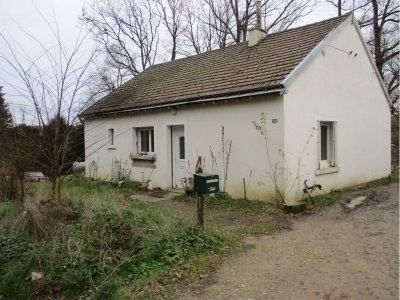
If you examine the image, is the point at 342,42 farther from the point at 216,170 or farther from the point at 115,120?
the point at 115,120

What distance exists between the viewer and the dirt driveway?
395cm

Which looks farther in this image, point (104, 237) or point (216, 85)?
point (216, 85)

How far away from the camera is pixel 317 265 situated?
472 centimetres

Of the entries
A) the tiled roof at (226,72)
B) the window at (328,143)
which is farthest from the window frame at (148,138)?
the window at (328,143)

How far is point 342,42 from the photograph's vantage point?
34.9ft

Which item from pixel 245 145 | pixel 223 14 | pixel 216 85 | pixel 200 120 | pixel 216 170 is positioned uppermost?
pixel 223 14

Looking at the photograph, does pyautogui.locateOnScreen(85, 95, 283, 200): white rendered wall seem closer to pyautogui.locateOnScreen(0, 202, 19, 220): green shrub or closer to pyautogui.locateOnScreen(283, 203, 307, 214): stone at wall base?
pyautogui.locateOnScreen(283, 203, 307, 214): stone at wall base

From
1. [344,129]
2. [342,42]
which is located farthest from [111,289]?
[342,42]

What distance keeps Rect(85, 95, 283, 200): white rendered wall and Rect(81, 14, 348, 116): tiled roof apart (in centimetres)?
50

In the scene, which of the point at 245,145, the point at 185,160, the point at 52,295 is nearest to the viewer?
the point at 52,295

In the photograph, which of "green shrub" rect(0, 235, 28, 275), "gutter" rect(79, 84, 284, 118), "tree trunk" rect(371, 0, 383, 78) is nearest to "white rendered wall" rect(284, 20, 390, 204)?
"gutter" rect(79, 84, 284, 118)

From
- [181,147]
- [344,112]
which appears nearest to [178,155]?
[181,147]

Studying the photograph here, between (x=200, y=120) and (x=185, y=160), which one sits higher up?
(x=200, y=120)

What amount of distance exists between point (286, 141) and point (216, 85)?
3.20 meters
